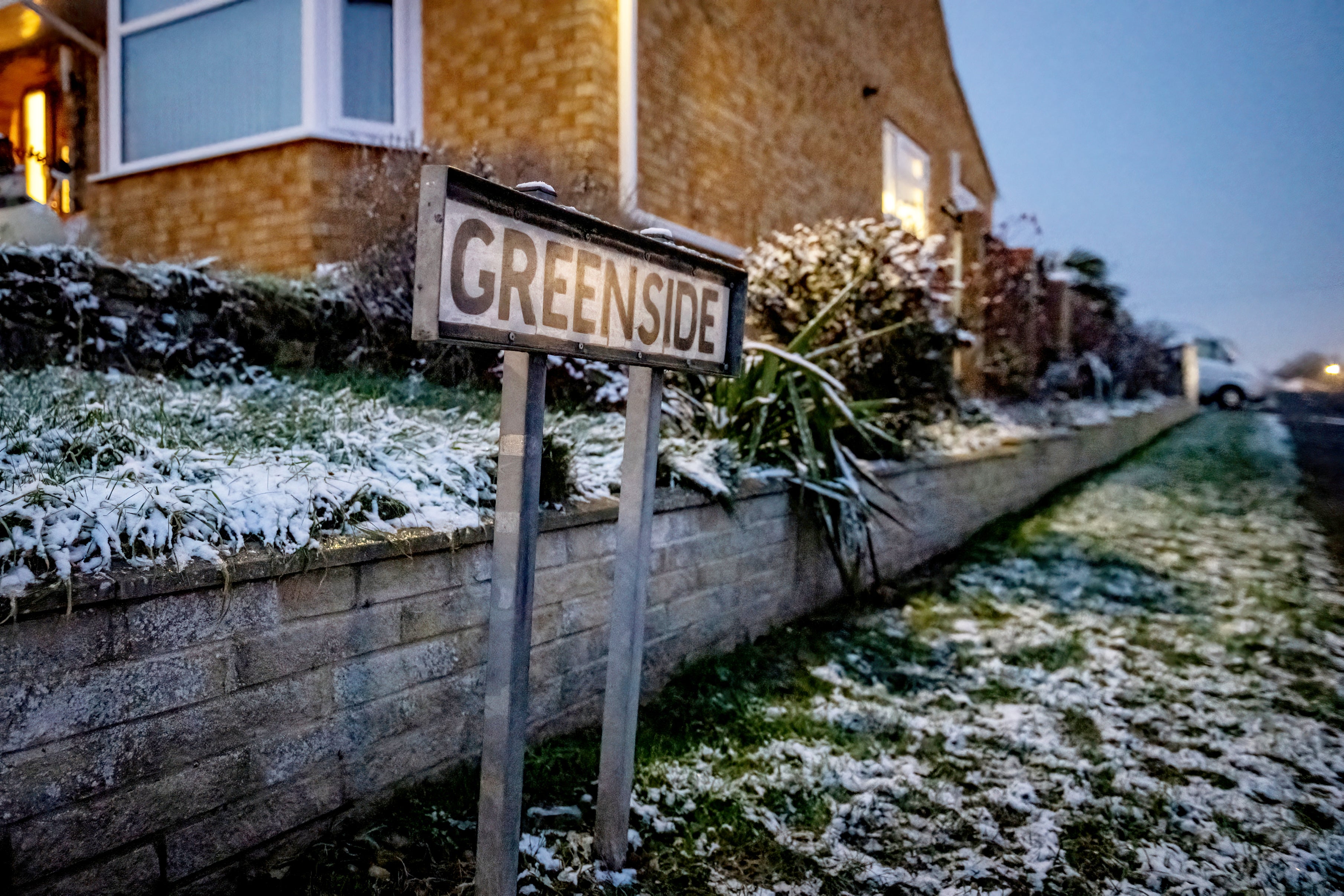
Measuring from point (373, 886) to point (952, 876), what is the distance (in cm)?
144

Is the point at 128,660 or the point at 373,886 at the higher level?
the point at 128,660

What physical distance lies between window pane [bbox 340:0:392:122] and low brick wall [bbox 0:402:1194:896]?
572cm

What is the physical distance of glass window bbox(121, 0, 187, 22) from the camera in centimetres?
742

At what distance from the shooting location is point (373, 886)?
6.39 feet

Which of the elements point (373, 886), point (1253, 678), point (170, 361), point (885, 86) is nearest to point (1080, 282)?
point (885, 86)

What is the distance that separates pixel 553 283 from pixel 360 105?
A: 21.0 ft

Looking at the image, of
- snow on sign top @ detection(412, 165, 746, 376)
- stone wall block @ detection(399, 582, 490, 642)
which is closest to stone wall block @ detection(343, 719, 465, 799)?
stone wall block @ detection(399, 582, 490, 642)

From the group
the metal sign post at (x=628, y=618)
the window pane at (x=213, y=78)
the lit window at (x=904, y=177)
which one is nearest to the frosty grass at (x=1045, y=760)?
the metal sign post at (x=628, y=618)

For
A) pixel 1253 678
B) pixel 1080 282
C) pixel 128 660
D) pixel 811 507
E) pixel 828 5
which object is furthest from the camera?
pixel 1080 282

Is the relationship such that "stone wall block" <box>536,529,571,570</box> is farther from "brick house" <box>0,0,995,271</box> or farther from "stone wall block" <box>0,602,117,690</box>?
"brick house" <box>0,0,995,271</box>

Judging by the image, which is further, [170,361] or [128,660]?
[170,361]

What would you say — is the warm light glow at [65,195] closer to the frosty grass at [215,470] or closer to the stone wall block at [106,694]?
the frosty grass at [215,470]

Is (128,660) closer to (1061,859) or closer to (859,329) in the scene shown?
(1061,859)

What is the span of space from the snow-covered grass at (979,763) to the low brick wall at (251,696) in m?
0.17
